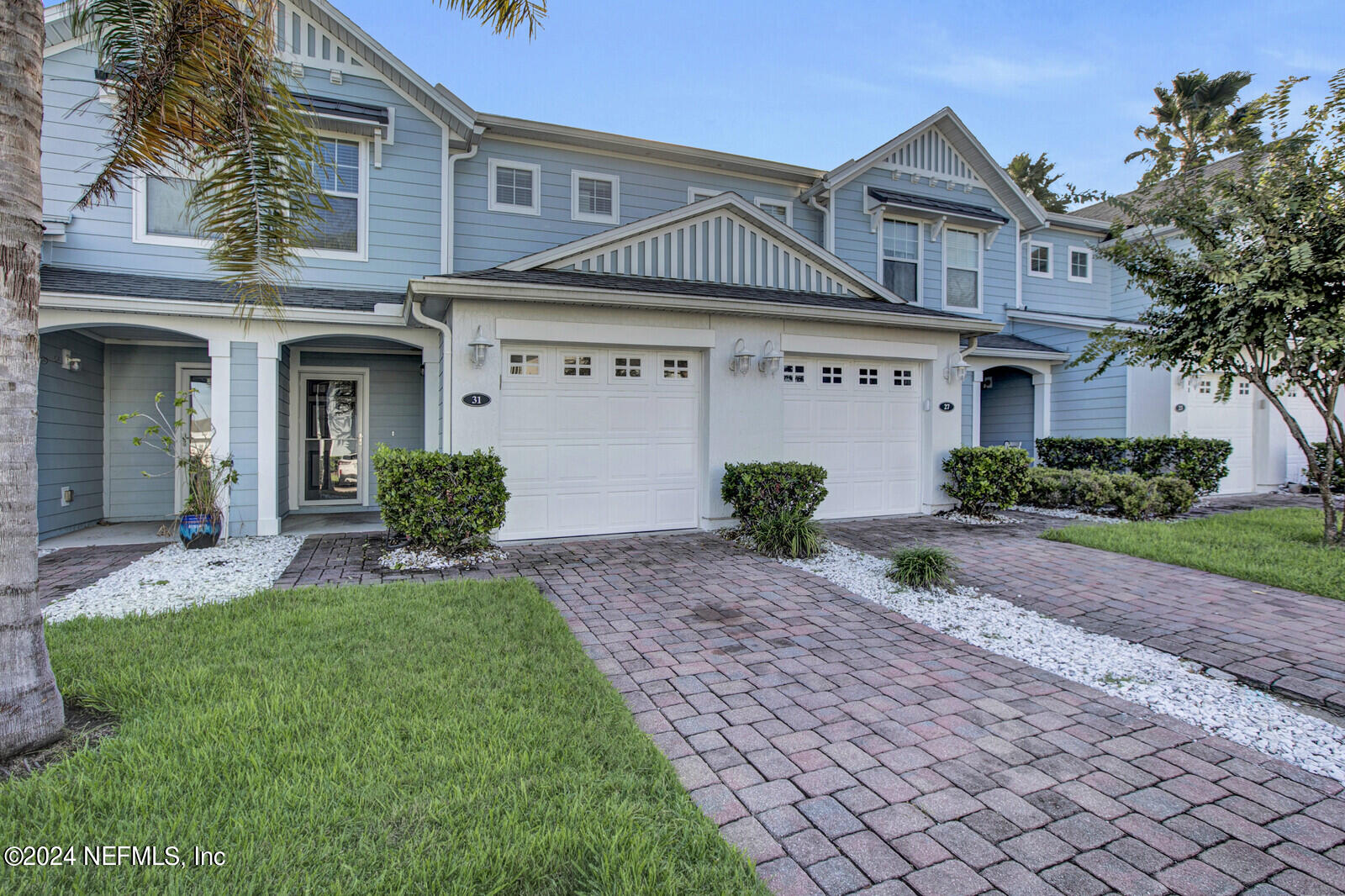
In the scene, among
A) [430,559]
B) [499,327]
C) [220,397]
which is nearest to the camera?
[430,559]

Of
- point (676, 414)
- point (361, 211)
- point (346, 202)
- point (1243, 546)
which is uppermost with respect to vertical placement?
point (346, 202)

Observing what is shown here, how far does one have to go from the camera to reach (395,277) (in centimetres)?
906

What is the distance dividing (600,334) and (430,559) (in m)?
3.07

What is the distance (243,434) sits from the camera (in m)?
7.88

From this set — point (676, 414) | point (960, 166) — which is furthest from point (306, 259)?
point (960, 166)

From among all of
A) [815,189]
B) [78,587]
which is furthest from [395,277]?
[815,189]

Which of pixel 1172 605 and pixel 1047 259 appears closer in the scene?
pixel 1172 605

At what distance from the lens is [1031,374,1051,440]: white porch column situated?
12586 mm

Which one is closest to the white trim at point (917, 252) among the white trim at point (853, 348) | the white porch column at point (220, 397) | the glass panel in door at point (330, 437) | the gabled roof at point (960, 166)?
the gabled roof at point (960, 166)

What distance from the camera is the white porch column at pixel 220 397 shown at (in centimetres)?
770

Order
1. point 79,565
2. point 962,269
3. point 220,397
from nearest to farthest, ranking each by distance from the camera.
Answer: point 79,565
point 220,397
point 962,269

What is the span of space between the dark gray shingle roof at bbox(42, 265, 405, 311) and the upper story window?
855cm

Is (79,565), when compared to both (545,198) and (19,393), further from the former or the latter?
(545,198)

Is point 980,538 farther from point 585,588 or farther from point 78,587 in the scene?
point 78,587
